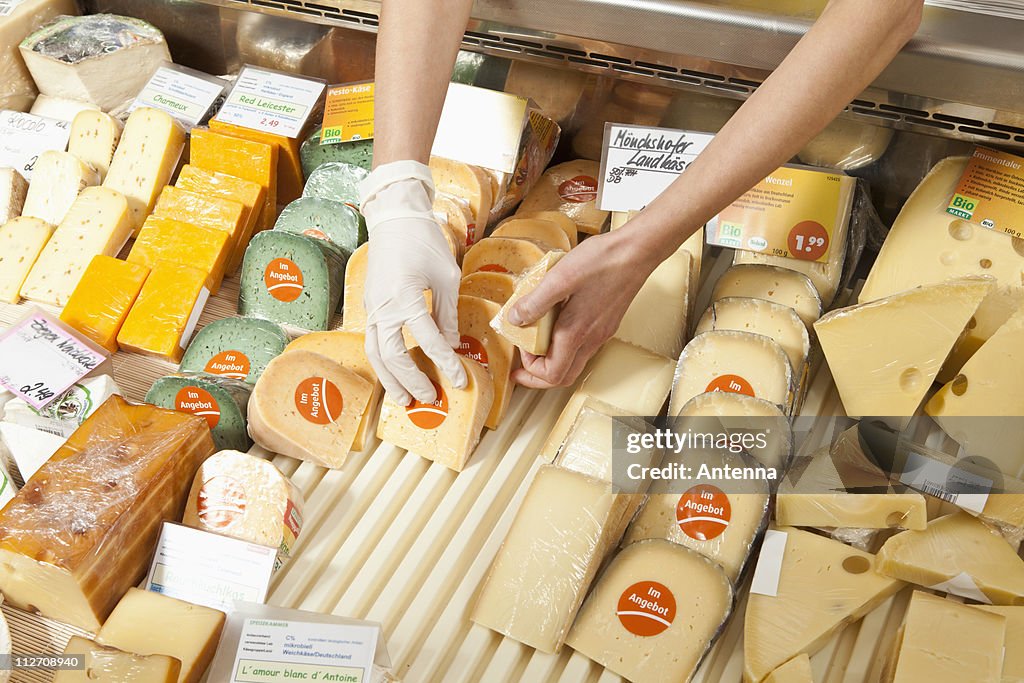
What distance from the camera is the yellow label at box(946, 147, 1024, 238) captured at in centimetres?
184

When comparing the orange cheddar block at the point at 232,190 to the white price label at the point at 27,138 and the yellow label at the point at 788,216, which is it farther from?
the yellow label at the point at 788,216

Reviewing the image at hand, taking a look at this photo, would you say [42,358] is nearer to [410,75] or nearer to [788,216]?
[410,75]

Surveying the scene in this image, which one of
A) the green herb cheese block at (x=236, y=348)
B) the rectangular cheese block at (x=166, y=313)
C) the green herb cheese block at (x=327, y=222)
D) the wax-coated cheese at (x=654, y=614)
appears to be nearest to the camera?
the wax-coated cheese at (x=654, y=614)

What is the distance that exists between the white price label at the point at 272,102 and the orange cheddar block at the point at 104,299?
54cm

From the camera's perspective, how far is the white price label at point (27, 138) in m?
2.49

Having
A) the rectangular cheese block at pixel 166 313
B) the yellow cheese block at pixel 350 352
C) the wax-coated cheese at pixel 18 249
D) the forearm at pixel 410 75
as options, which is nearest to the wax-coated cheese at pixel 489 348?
the yellow cheese block at pixel 350 352

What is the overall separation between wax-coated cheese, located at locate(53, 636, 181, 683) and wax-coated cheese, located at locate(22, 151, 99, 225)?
4.43 ft

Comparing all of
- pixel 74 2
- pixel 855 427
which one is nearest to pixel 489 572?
pixel 855 427

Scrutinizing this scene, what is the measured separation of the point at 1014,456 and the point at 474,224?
125 centimetres

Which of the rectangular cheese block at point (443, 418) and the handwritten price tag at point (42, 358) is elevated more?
the rectangular cheese block at point (443, 418)

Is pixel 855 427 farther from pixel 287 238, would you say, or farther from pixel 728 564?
pixel 287 238

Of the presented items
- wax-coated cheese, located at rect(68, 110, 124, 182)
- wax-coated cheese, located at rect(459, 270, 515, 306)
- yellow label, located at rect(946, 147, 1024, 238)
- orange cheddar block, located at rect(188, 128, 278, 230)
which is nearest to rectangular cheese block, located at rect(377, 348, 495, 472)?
wax-coated cheese, located at rect(459, 270, 515, 306)

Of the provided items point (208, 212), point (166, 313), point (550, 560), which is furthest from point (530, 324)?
point (208, 212)

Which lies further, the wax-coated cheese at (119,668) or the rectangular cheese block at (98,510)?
the rectangular cheese block at (98,510)
